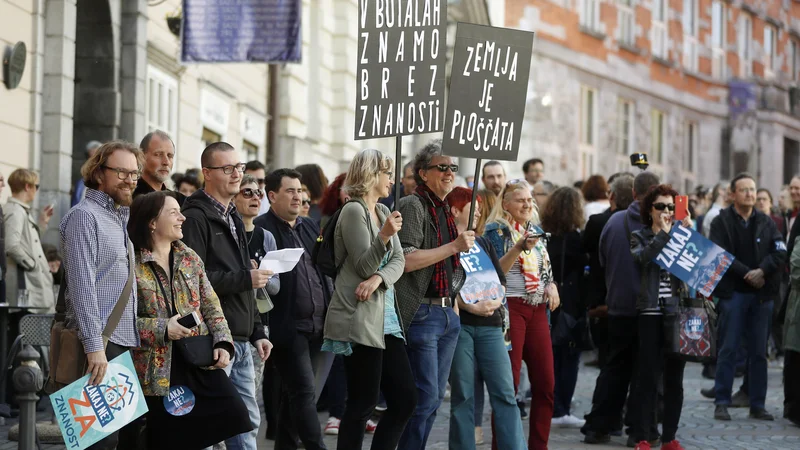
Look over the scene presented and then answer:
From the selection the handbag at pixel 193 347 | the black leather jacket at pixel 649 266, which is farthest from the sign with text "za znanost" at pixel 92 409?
the black leather jacket at pixel 649 266

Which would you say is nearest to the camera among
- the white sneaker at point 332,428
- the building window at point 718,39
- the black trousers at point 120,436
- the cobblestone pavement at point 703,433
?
the black trousers at point 120,436

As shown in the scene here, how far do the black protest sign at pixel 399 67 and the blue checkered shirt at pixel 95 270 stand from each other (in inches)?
75.3

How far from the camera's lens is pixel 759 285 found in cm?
1221

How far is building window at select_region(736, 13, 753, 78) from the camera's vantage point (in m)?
41.1

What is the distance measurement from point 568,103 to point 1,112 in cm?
1992

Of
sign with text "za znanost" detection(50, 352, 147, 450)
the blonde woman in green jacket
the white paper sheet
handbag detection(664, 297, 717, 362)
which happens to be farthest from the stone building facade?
sign with text "za znanost" detection(50, 352, 147, 450)

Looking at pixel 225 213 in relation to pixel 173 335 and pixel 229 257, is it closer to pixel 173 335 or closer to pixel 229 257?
pixel 229 257

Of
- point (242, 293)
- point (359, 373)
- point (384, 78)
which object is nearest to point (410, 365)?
point (359, 373)

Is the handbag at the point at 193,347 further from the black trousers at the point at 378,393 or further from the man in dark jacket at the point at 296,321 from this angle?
the man in dark jacket at the point at 296,321

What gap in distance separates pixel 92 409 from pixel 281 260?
1.52m

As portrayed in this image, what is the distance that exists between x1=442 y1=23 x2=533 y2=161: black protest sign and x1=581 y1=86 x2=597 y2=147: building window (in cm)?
2388

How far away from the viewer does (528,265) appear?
945 cm

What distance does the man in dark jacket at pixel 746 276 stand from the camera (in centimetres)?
1227

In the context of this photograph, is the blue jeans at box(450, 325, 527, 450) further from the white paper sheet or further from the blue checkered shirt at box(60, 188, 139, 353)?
the blue checkered shirt at box(60, 188, 139, 353)
